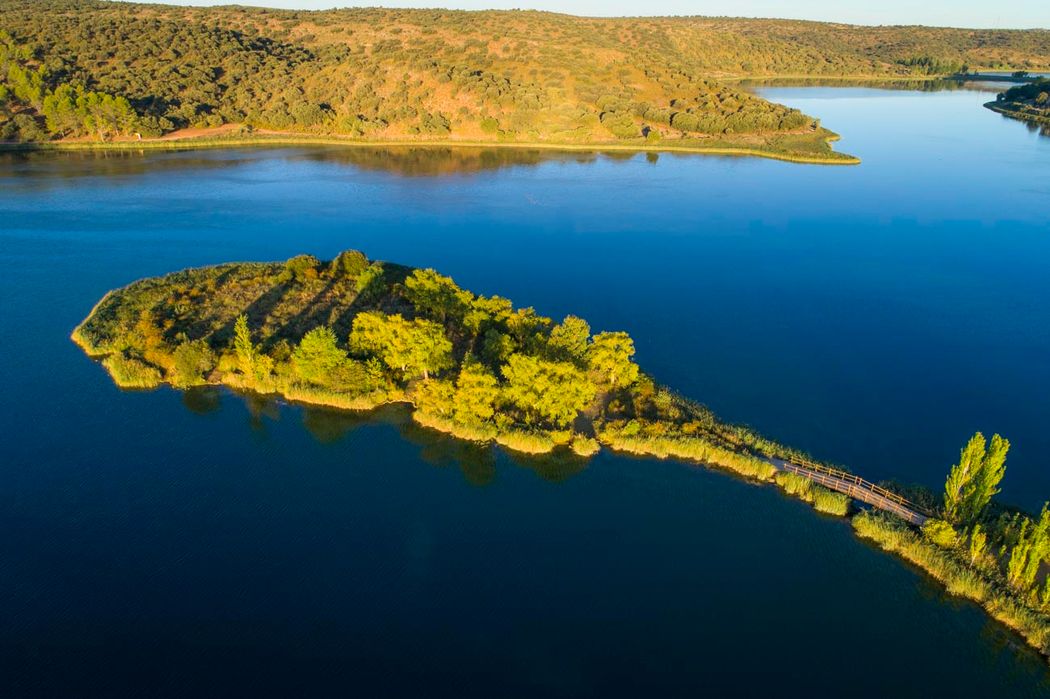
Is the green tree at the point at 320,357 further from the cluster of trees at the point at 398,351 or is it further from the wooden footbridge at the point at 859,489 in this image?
the wooden footbridge at the point at 859,489

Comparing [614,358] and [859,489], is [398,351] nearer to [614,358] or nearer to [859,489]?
[614,358]

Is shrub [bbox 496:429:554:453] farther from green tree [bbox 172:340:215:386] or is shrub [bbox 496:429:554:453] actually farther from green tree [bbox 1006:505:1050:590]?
green tree [bbox 1006:505:1050:590]

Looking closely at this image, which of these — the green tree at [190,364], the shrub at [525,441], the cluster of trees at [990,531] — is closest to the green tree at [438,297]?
the shrub at [525,441]

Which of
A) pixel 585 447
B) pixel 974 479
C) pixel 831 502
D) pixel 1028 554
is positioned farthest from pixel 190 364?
pixel 1028 554

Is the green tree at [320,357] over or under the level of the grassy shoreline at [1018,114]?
under

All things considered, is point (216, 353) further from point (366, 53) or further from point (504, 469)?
point (366, 53)

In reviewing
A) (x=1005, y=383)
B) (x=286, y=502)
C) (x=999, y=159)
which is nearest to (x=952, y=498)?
(x=1005, y=383)

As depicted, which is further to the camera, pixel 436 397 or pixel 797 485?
pixel 436 397
